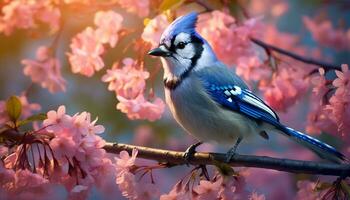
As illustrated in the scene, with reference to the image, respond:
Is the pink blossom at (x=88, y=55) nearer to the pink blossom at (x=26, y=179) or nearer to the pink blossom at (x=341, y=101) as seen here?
the pink blossom at (x=26, y=179)

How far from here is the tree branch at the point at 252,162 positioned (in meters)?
2.18

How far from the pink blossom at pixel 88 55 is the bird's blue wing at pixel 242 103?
1.92 ft

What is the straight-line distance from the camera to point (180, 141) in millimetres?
4891

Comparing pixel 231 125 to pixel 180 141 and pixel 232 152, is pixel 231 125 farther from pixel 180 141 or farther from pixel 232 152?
pixel 180 141

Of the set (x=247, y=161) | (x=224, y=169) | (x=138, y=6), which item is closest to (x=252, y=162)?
(x=247, y=161)

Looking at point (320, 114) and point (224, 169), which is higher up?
point (320, 114)

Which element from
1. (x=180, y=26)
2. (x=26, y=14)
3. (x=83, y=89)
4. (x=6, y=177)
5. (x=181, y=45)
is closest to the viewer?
(x=6, y=177)

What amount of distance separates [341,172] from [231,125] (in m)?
0.65

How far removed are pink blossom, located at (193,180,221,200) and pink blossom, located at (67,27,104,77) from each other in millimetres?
980

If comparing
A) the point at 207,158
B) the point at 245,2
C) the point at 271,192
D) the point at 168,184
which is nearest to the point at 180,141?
the point at 168,184

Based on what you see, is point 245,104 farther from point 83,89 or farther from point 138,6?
point 83,89

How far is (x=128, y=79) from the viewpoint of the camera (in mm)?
2820

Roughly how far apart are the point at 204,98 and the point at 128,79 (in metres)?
0.35

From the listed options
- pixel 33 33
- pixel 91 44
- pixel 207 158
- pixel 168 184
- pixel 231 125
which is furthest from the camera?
pixel 168 184
